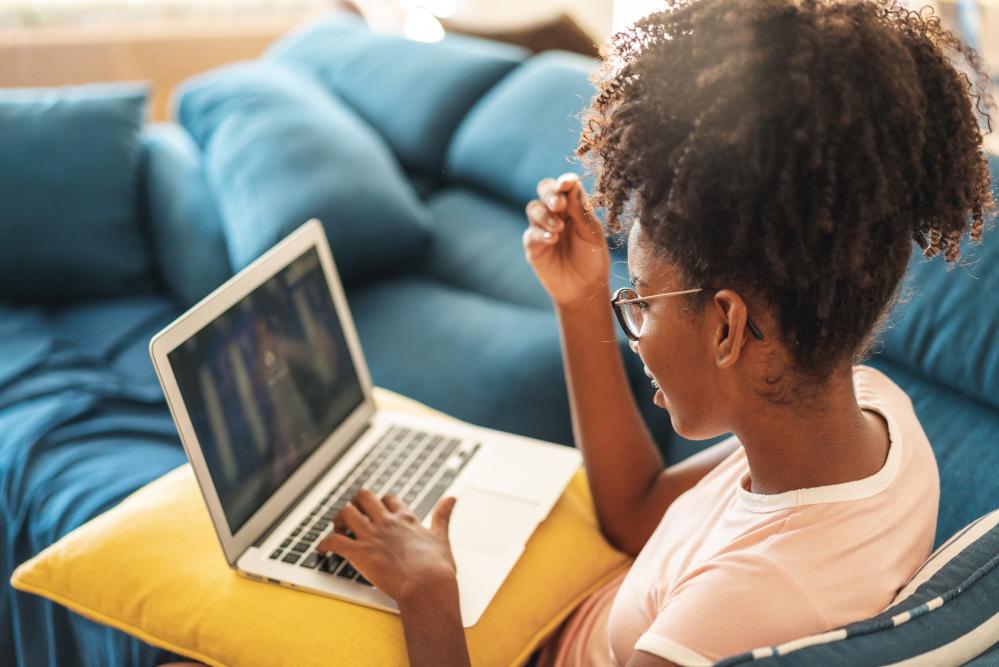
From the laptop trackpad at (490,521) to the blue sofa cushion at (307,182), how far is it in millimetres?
764

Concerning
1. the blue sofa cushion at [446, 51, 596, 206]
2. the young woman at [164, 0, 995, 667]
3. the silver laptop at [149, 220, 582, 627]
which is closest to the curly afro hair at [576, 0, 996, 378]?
the young woman at [164, 0, 995, 667]

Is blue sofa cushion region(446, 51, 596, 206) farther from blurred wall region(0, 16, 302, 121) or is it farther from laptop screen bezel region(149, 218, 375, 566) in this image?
blurred wall region(0, 16, 302, 121)

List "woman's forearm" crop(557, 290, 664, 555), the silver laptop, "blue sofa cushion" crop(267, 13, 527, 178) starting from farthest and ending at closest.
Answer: "blue sofa cushion" crop(267, 13, 527, 178) → "woman's forearm" crop(557, 290, 664, 555) → the silver laptop

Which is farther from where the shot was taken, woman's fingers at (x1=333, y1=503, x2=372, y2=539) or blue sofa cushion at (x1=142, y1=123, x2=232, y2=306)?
blue sofa cushion at (x1=142, y1=123, x2=232, y2=306)

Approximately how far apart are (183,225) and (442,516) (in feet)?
3.91

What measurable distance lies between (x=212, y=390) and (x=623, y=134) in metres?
0.54

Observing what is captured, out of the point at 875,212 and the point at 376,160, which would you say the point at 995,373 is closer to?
the point at 875,212

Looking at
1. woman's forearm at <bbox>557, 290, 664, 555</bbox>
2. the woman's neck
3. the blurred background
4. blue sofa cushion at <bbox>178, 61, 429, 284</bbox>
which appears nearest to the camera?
the woman's neck

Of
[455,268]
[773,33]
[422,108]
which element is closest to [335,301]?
[455,268]

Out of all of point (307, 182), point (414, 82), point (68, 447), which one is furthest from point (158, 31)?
point (68, 447)

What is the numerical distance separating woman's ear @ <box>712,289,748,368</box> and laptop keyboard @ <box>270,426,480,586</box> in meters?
0.48

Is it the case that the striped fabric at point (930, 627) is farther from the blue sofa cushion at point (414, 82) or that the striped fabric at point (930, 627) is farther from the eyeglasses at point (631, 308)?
the blue sofa cushion at point (414, 82)

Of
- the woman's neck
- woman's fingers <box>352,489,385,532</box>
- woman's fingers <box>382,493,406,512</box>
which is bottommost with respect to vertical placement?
woman's fingers <box>382,493,406,512</box>

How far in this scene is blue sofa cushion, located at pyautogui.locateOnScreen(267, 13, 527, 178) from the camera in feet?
7.03
